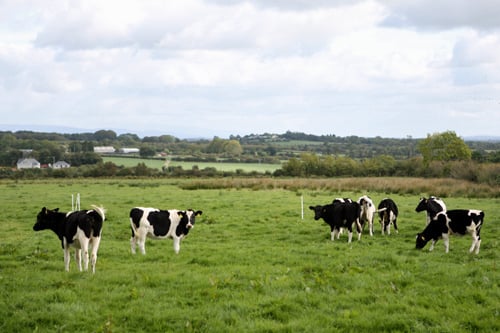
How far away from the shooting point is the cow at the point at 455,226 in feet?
49.9

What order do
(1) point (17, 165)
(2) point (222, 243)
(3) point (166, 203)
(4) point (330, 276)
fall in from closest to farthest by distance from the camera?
(4) point (330, 276) < (2) point (222, 243) < (3) point (166, 203) < (1) point (17, 165)

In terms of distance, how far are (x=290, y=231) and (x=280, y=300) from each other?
409 inches

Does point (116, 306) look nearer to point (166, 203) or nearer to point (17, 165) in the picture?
A: point (166, 203)

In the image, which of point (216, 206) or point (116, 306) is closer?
point (116, 306)

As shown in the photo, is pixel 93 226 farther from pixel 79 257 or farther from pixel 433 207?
pixel 433 207

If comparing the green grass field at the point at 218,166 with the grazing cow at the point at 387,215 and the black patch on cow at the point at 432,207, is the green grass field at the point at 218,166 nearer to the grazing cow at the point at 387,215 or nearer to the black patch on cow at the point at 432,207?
the black patch on cow at the point at 432,207

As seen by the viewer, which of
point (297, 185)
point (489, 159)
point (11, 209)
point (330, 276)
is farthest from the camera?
point (489, 159)

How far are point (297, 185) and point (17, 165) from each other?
76.5 meters

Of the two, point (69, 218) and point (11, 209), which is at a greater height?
point (69, 218)

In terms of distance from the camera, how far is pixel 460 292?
412 inches

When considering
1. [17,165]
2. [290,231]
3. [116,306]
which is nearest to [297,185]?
[290,231]

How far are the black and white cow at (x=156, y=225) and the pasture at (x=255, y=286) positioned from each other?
0.53m

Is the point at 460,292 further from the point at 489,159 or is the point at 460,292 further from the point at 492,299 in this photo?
the point at 489,159

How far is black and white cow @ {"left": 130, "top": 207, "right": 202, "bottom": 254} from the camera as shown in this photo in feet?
50.9
